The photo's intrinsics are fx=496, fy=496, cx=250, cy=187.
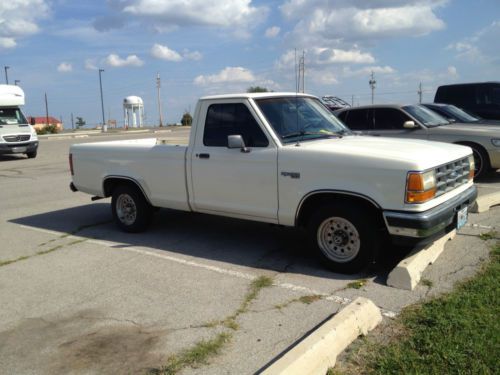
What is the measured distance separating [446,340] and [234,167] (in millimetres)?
3026

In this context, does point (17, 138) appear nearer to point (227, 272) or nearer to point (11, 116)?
point (11, 116)

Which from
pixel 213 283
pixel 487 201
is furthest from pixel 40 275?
pixel 487 201

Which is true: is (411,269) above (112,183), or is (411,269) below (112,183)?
below

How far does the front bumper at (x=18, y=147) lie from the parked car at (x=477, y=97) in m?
15.6

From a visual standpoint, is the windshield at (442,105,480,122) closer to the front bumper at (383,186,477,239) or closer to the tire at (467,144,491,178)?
the tire at (467,144,491,178)

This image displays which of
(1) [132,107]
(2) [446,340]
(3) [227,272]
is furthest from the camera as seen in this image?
(1) [132,107]

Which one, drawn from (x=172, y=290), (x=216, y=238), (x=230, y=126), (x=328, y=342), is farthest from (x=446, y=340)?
(x=216, y=238)

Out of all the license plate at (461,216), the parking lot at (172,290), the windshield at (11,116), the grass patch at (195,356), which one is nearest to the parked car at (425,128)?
the parking lot at (172,290)

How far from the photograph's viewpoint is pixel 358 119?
37.0ft

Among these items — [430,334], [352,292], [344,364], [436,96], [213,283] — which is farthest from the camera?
[436,96]

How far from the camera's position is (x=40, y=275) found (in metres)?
5.70

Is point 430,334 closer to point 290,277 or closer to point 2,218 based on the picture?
point 290,277

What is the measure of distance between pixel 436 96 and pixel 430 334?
12.7 m

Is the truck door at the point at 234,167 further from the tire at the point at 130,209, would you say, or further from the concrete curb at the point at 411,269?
the concrete curb at the point at 411,269
